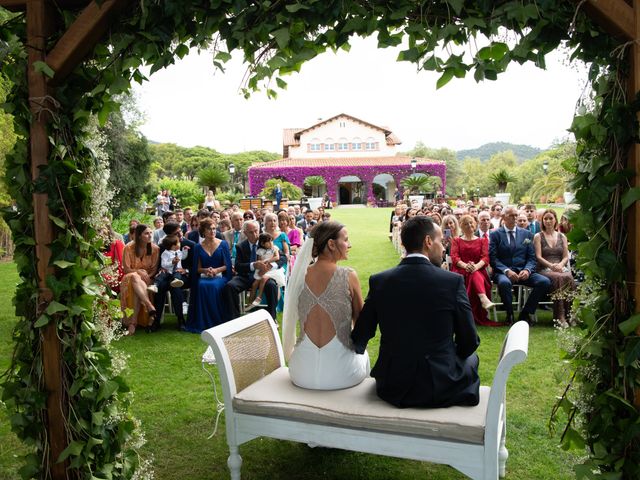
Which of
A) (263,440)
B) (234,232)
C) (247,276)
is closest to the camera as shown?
(263,440)

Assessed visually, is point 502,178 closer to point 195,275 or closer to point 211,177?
point 211,177

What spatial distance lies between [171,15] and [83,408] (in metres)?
2.32

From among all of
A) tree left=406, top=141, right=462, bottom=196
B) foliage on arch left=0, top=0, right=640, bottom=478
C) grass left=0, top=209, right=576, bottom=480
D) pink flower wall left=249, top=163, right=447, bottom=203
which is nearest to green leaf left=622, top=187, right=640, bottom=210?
foliage on arch left=0, top=0, right=640, bottom=478

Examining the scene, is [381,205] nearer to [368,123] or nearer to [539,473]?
[368,123]

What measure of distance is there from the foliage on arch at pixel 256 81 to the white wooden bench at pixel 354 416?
45 cm

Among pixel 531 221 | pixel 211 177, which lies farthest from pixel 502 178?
pixel 531 221

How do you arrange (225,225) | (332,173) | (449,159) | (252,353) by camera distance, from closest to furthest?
(252,353)
(225,225)
(332,173)
(449,159)

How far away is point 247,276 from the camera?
27.2ft

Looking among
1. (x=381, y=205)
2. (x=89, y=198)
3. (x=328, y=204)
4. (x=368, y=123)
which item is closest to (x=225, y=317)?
(x=89, y=198)

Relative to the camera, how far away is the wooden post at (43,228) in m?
2.99

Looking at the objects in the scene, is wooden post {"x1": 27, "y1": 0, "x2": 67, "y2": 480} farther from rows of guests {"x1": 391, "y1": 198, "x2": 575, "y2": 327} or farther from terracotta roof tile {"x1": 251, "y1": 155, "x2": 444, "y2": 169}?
terracotta roof tile {"x1": 251, "y1": 155, "x2": 444, "y2": 169}

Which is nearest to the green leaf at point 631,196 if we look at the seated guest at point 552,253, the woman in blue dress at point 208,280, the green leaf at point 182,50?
the green leaf at point 182,50

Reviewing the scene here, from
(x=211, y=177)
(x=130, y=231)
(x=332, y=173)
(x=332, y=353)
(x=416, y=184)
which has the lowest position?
(x=332, y=353)

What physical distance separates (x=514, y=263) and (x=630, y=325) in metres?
5.72
